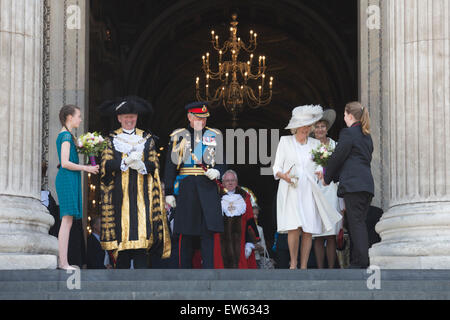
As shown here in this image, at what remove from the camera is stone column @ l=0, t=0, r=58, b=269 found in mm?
12234

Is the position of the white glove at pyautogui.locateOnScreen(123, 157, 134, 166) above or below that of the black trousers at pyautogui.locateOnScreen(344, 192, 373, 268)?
above

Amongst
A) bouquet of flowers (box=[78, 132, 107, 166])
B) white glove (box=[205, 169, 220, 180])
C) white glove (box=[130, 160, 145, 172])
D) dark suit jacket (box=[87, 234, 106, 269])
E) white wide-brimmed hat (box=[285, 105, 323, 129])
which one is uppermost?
white wide-brimmed hat (box=[285, 105, 323, 129])

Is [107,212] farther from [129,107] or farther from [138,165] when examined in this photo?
[129,107]

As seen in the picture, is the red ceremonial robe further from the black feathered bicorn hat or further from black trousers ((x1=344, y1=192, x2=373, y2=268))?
black trousers ((x1=344, y1=192, x2=373, y2=268))

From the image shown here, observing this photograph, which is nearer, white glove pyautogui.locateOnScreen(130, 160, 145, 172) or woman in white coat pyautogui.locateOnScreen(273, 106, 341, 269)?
white glove pyautogui.locateOnScreen(130, 160, 145, 172)

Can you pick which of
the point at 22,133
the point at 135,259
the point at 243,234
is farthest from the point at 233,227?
the point at 22,133

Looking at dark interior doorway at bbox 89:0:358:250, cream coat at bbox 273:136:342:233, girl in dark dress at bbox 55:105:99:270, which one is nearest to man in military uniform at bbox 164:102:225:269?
cream coat at bbox 273:136:342:233

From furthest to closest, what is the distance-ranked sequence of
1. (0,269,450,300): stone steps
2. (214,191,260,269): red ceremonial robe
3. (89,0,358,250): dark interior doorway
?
(89,0,358,250): dark interior doorway
(214,191,260,269): red ceremonial robe
(0,269,450,300): stone steps

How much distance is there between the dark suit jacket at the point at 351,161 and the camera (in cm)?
1224

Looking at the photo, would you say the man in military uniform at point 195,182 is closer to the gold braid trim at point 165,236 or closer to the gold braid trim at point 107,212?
the gold braid trim at point 165,236

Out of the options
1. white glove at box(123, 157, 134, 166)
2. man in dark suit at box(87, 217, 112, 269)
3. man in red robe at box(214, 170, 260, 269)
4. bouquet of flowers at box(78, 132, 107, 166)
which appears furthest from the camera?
man in dark suit at box(87, 217, 112, 269)

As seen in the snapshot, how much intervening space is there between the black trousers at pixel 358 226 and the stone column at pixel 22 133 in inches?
126

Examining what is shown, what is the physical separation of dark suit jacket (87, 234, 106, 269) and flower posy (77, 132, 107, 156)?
328cm

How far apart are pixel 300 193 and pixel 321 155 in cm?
59
